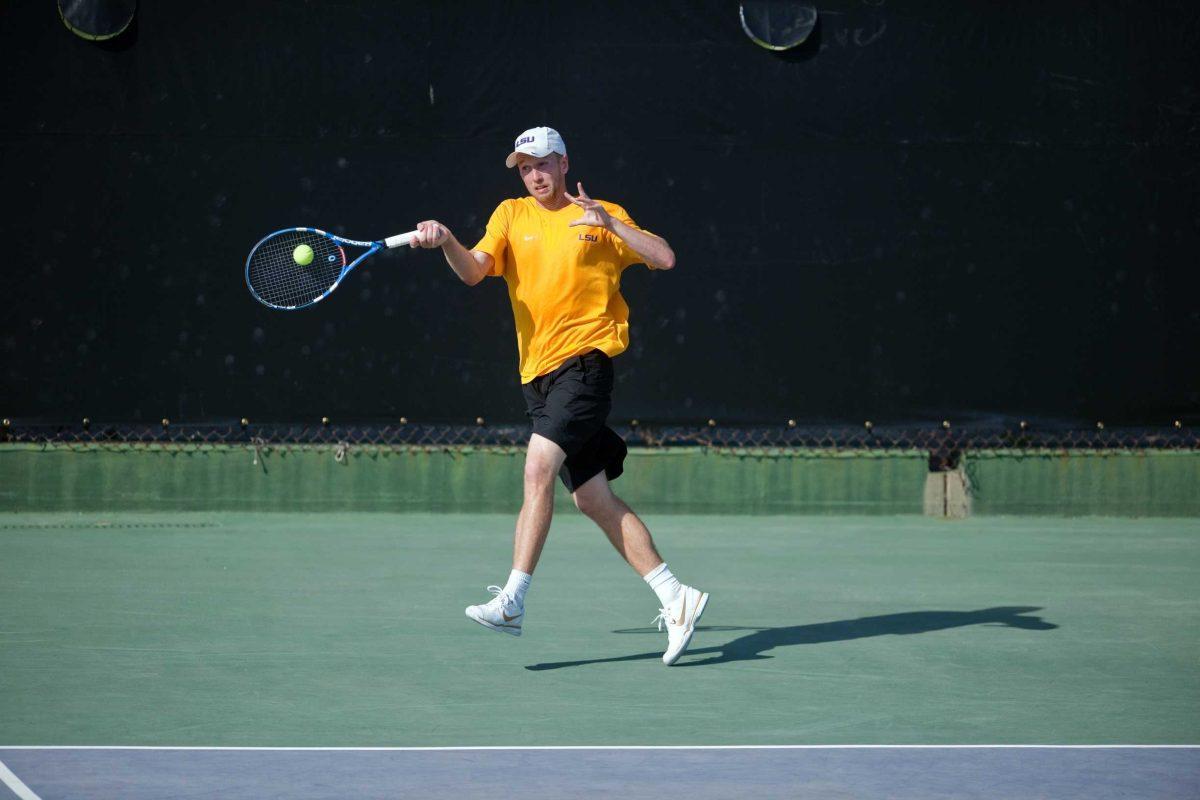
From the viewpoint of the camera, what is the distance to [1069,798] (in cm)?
305

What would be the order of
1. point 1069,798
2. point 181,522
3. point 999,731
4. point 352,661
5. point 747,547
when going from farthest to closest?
1. point 181,522
2. point 747,547
3. point 352,661
4. point 999,731
5. point 1069,798

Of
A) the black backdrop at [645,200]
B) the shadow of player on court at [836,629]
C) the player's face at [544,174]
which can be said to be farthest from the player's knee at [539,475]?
the black backdrop at [645,200]

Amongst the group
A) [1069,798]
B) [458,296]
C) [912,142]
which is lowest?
[1069,798]

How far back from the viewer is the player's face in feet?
15.7

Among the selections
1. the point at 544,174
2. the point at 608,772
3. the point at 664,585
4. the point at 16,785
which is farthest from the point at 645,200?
the point at 16,785

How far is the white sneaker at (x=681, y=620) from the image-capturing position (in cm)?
452

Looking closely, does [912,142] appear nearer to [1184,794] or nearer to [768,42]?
[768,42]

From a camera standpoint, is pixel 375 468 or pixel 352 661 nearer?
pixel 352 661

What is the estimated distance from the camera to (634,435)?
27.5ft

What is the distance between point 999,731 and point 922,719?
0.19 meters

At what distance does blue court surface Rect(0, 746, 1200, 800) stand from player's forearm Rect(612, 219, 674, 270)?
5.25ft

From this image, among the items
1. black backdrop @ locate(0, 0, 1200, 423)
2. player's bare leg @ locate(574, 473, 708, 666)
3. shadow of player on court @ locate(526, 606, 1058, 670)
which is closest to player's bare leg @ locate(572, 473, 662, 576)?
player's bare leg @ locate(574, 473, 708, 666)

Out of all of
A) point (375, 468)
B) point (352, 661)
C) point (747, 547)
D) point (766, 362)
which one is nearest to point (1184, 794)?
point (352, 661)

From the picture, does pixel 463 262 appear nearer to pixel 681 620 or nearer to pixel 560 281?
pixel 560 281
